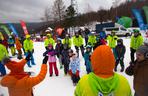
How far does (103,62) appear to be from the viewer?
8.15 ft

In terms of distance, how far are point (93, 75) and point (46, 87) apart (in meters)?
7.42

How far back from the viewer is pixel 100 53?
2.48 metres

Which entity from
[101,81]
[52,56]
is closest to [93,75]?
[101,81]

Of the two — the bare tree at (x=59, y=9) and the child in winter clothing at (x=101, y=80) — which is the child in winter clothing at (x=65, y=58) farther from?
the bare tree at (x=59, y=9)

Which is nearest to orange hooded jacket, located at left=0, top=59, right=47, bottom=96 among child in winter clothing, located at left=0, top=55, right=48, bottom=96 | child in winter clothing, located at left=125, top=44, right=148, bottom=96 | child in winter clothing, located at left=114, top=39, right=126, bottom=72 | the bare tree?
child in winter clothing, located at left=0, top=55, right=48, bottom=96

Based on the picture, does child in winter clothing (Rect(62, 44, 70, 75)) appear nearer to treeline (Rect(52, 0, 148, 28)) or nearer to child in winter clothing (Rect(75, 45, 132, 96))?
child in winter clothing (Rect(75, 45, 132, 96))

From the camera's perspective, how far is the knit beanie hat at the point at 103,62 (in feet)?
8.13

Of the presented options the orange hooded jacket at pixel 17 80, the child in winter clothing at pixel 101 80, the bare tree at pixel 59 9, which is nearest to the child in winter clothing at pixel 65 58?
the orange hooded jacket at pixel 17 80

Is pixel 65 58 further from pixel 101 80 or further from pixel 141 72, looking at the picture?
pixel 101 80

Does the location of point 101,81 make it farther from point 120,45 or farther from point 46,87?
point 120,45

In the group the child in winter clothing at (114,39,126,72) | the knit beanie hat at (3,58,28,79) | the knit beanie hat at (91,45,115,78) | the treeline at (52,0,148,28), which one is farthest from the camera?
the treeline at (52,0,148,28)

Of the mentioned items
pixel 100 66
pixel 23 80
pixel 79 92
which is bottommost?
pixel 23 80

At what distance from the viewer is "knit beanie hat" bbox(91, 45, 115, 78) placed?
248 cm

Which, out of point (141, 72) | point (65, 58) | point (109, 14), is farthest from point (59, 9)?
point (141, 72)
